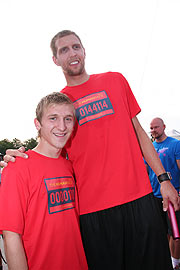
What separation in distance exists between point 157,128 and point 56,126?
356 centimetres

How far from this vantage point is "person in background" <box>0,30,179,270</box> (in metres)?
1.78

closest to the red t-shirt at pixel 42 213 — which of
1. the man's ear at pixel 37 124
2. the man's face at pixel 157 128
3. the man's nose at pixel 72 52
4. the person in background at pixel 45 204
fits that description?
the person in background at pixel 45 204

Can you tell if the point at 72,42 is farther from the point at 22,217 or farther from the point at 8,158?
the point at 22,217

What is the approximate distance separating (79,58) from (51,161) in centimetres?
102

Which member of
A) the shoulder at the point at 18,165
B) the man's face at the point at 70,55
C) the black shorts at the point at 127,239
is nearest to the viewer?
the shoulder at the point at 18,165

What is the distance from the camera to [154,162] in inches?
80.7

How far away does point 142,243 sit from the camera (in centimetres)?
179

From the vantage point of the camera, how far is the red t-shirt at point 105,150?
1.85 m

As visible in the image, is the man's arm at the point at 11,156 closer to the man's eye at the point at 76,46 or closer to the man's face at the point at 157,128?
the man's eye at the point at 76,46

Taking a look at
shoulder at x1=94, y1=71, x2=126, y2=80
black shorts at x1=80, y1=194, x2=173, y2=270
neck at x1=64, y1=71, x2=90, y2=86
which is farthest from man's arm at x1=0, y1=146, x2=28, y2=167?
shoulder at x1=94, y1=71, x2=126, y2=80

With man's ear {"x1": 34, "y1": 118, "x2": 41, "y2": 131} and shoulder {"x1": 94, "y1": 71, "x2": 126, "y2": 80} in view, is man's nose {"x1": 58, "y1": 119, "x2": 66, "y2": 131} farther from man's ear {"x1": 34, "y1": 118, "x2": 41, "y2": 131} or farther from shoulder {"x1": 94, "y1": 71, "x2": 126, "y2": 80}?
shoulder {"x1": 94, "y1": 71, "x2": 126, "y2": 80}

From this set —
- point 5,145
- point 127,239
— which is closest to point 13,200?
point 127,239

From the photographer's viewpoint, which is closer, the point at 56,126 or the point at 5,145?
the point at 56,126

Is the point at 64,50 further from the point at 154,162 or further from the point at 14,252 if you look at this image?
the point at 14,252
